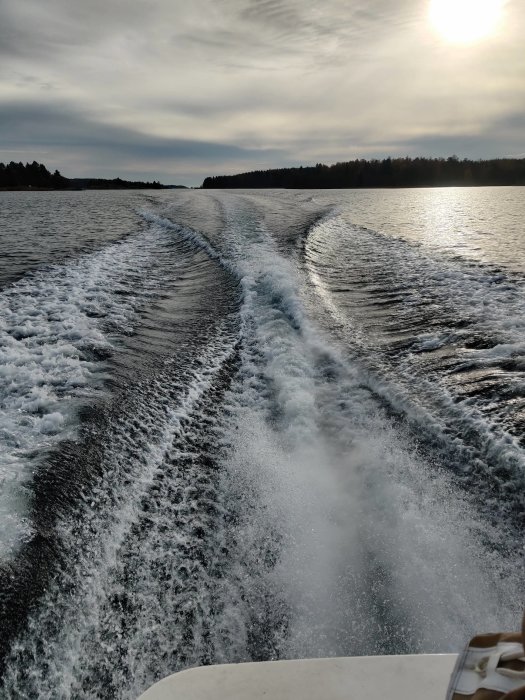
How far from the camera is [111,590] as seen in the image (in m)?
2.59

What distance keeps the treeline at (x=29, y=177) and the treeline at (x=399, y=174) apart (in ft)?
128

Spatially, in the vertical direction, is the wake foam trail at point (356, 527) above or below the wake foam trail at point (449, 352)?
below

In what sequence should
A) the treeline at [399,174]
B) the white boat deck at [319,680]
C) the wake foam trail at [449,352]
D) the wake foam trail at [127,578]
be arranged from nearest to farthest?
1. the white boat deck at [319,680]
2. the wake foam trail at [127,578]
3. the wake foam trail at [449,352]
4. the treeline at [399,174]

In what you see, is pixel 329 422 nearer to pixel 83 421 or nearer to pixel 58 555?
pixel 83 421

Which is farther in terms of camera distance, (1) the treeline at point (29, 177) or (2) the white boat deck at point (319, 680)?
(1) the treeline at point (29, 177)

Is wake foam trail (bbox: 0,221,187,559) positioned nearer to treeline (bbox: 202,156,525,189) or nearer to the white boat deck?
the white boat deck

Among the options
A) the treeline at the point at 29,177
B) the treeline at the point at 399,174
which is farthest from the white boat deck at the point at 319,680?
the treeline at the point at 29,177

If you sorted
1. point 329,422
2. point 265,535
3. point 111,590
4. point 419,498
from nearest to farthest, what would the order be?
point 111,590, point 265,535, point 419,498, point 329,422

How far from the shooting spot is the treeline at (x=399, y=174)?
84.9 m

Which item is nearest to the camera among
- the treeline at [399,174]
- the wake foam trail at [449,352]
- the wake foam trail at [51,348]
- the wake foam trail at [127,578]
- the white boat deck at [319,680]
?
the white boat deck at [319,680]

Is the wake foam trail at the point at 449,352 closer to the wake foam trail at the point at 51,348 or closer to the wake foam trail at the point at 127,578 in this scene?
the wake foam trail at the point at 127,578

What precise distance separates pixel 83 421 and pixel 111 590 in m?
1.83

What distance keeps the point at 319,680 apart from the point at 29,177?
111 metres

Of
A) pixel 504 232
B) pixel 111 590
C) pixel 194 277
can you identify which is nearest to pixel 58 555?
pixel 111 590
